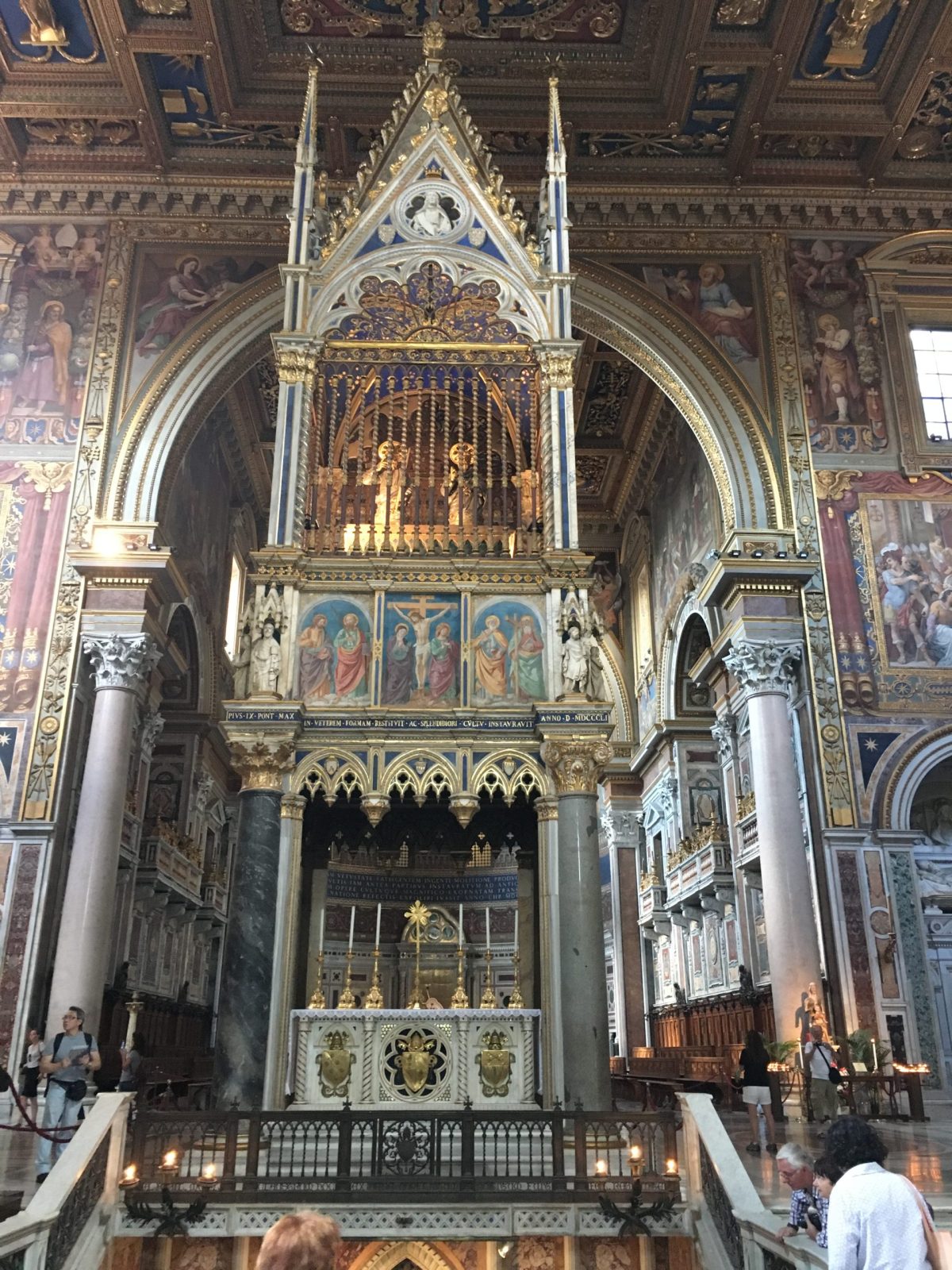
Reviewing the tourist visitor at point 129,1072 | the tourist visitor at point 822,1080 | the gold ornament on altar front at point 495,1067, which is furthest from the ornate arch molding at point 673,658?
the tourist visitor at point 129,1072

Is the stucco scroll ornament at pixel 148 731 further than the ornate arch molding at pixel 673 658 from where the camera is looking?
No

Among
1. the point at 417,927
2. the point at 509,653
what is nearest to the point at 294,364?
the point at 509,653

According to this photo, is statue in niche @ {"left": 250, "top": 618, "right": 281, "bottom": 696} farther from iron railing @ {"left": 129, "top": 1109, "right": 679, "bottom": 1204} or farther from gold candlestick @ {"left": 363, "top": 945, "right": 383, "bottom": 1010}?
iron railing @ {"left": 129, "top": 1109, "right": 679, "bottom": 1204}

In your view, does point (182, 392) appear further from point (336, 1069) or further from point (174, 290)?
point (336, 1069)

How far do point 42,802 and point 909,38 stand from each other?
18.9m

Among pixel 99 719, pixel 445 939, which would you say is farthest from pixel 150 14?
pixel 445 939

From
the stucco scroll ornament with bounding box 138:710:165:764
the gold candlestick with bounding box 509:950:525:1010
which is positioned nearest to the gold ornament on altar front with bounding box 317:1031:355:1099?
the gold candlestick with bounding box 509:950:525:1010

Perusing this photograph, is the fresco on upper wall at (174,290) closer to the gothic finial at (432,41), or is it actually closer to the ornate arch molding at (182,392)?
the ornate arch molding at (182,392)

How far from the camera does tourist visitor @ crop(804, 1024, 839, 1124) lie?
13.2 meters

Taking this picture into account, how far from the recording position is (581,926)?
11.6 metres

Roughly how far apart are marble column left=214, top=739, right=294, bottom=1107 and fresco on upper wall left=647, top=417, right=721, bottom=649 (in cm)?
1269

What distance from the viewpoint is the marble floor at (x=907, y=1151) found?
26.2 feet

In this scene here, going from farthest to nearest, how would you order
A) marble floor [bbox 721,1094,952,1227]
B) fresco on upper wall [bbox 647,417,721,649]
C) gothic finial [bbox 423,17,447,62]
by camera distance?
fresco on upper wall [bbox 647,417,721,649], gothic finial [bbox 423,17,447,62], marble floor [bbox 721,1094,952,1227]

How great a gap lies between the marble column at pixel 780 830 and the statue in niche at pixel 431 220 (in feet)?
27.1
